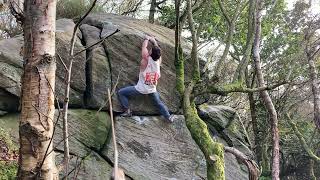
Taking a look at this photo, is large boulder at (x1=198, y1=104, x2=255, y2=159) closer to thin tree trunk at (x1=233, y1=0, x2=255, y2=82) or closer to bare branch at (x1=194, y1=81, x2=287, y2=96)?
thin tree trunk at (x1=233, y1=0, x2=255, y2=82)

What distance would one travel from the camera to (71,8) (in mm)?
10047

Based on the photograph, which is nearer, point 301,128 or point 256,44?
point 256,44

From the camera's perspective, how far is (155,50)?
7406 millimetres

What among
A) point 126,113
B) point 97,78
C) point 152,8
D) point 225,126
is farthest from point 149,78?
point 152,8

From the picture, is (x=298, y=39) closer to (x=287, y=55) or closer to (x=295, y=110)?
(x=287, y=55)

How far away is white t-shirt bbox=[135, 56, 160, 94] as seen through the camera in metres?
7.70

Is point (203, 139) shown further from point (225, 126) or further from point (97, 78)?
point (225, 126)

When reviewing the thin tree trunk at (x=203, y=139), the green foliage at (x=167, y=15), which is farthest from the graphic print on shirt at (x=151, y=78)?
the green foliage at (x=167, y=15)

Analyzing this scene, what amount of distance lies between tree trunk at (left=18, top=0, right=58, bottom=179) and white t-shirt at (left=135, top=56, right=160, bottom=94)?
5.22m

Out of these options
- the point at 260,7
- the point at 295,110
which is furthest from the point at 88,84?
A: the point at 295,110

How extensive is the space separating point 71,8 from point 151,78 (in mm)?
3402

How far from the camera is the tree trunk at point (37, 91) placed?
7.73 feet

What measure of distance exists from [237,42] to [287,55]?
1743mm

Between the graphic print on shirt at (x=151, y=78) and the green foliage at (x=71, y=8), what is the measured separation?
9.59ft
